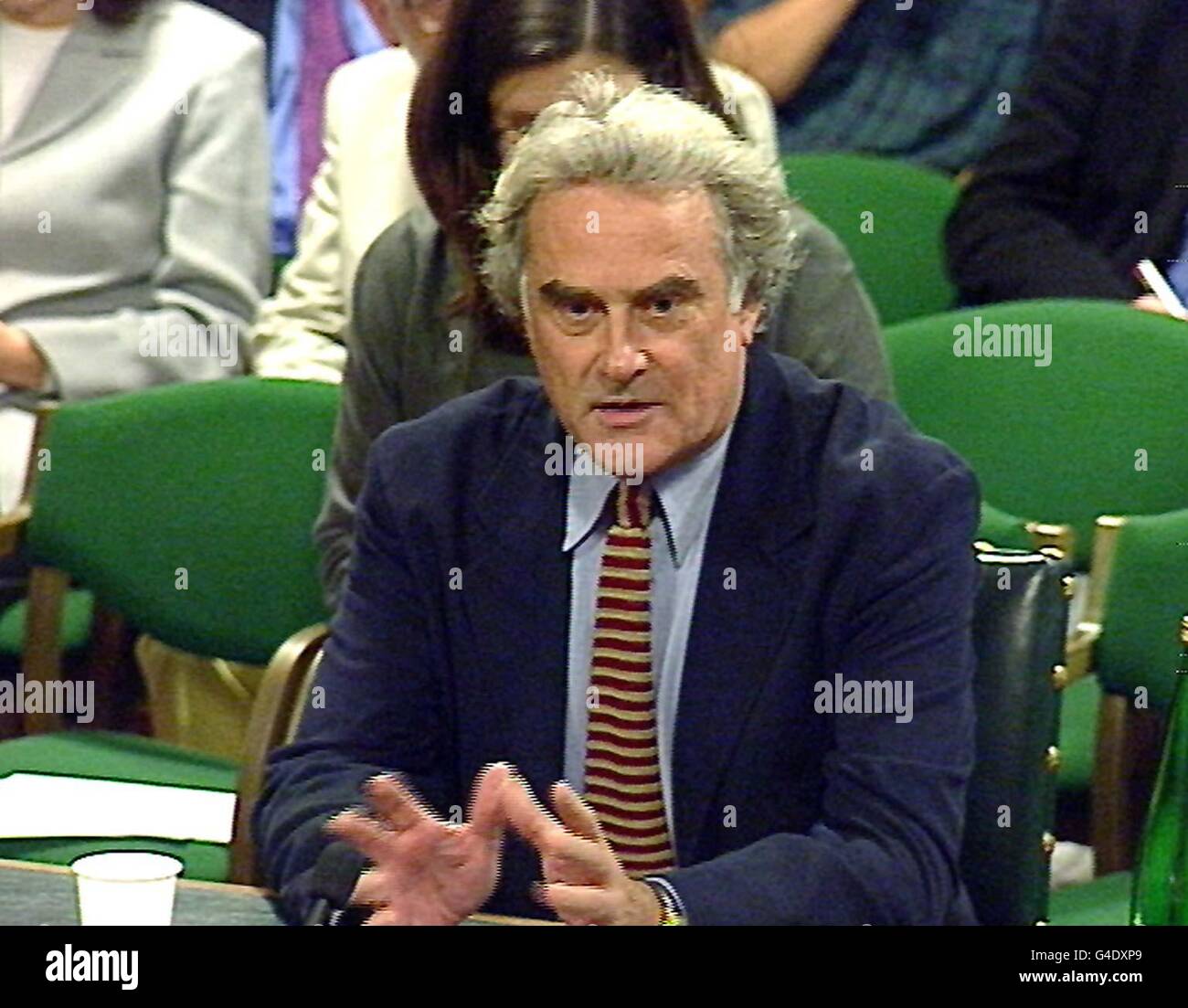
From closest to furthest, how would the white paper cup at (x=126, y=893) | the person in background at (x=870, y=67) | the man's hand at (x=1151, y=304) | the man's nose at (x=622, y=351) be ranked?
1. the white paper cup at (x=126, y=893)
2. the man's nose at (x=622, y=351)
3. the man's hand at (x=1151, y=304)
4. the person in background at (x=870, y=67)

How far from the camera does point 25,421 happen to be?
2561 mm

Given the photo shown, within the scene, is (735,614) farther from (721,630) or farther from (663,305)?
(663,305)

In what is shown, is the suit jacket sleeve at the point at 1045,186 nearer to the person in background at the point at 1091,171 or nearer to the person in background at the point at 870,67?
the person in background at the point at 1091,171

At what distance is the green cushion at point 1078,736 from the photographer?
7.20 feet

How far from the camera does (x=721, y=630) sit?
1501mm

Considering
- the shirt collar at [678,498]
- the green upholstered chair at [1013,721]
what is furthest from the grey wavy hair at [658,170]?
the green upholstered chair at [1013,721]

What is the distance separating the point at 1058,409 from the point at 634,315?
965mm

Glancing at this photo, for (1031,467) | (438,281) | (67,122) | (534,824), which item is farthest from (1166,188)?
(534,824)

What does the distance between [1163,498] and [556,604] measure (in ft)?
3.19

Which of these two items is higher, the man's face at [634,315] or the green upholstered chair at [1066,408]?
the green upholstered chair at [1066,408]

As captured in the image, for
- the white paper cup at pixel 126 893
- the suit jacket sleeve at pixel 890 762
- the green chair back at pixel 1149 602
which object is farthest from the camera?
the green chair back at pixel 1149 602

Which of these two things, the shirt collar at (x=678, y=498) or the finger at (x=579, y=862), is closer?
the finger at (x=579, y=862)
